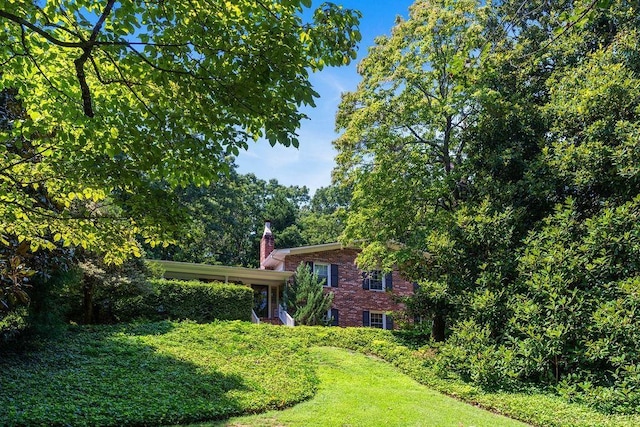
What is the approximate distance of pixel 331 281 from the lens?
21.3 meters

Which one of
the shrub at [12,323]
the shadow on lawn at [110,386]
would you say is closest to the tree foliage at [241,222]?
the shadow on lawn at [110,386]

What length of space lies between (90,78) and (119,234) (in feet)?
5.36

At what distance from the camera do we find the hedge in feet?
47.0

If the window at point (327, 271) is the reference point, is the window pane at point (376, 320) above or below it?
below

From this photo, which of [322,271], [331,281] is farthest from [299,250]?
[331,281]

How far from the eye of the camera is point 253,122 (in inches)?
155

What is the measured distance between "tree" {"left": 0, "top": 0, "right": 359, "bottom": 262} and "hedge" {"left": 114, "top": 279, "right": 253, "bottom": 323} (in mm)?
10692

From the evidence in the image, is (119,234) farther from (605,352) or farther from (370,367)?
(605,352)

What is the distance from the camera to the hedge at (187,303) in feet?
47.0

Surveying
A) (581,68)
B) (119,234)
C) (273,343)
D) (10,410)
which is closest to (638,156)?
(581,68)

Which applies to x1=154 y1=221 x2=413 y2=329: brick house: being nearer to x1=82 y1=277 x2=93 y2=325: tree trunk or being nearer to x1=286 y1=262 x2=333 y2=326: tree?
x1=286 y1=262 x2=333 y2=326: tree

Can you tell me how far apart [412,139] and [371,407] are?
973cm

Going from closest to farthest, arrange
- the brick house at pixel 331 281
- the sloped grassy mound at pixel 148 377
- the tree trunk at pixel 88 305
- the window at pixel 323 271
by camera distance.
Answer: the sloped grassy mound at pixel 148 377 < the tree trunk at pixel 88 305 < the brick house at pixel 331 281 < the window at pixel 323 271

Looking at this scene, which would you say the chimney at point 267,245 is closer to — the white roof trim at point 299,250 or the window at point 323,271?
the white roof trim at point 299,250
